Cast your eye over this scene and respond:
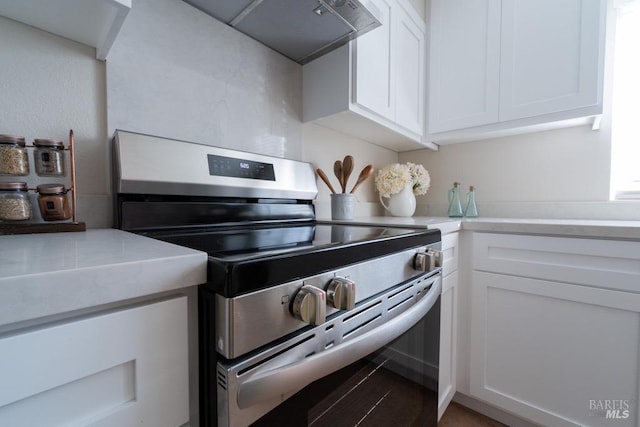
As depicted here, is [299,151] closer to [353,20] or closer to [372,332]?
[353,20]

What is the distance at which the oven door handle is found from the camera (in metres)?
0.36

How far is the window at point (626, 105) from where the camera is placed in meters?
1.34

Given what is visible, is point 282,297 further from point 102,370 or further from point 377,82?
point 377,82

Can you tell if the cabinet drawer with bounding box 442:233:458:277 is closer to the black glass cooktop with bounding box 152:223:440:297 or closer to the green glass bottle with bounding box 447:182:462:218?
the green glass bottle with bounding box 447:182:462:218

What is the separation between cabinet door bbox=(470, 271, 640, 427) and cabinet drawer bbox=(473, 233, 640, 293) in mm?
33

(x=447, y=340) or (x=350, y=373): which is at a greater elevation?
(x=350, y=373)

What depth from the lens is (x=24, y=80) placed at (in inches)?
24.4

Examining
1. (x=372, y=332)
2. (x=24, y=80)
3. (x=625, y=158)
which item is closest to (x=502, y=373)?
(x=372, y=332)

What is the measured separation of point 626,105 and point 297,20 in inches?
65.7

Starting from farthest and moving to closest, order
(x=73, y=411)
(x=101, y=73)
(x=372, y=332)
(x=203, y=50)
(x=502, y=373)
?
(x=502, y=373)
(x=203, y=50)
(x=101, y=73)
(x=372, y=332)
(x=73, y=411)

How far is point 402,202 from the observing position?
1.54 metres

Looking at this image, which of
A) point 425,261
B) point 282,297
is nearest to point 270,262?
point 282,297

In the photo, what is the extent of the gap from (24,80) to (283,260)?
29.7 inches

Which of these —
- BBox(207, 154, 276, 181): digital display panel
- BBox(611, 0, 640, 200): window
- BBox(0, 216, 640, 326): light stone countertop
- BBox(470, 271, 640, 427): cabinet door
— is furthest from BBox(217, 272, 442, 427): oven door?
BBox(611, 0, 640, 200): window
